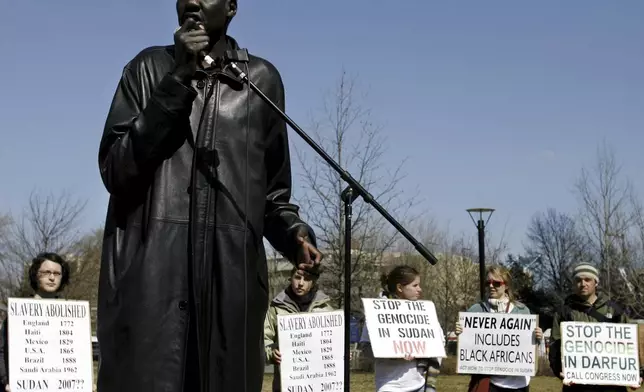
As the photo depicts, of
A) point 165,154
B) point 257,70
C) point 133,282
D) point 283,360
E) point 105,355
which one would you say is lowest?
point 283,360

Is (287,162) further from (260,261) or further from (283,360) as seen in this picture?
(283,360)

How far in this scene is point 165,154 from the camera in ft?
9.41

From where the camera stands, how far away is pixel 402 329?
9.23 meters

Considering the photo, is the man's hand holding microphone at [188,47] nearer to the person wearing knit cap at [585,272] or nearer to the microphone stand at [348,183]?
the microphone stand at [348,183]

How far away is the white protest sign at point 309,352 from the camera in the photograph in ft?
29.8

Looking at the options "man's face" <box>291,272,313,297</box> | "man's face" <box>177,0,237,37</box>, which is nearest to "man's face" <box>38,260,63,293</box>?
"man's face" <box>291,272,313,297</box>

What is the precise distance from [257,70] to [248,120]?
0.89ft

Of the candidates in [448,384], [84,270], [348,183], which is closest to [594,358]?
[348,183]

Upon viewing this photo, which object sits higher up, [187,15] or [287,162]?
[187,15]

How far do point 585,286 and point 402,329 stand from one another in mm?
1952

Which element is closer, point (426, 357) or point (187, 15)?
point (187, 15)

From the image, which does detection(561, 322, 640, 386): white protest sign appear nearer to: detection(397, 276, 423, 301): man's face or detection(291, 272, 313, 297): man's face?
detection(397, 276, 423, 301): man's face

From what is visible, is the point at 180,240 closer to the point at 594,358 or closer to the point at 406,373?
the point at 406,373

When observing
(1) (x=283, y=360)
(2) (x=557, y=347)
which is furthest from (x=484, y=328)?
(1) (x=283, y=360)
